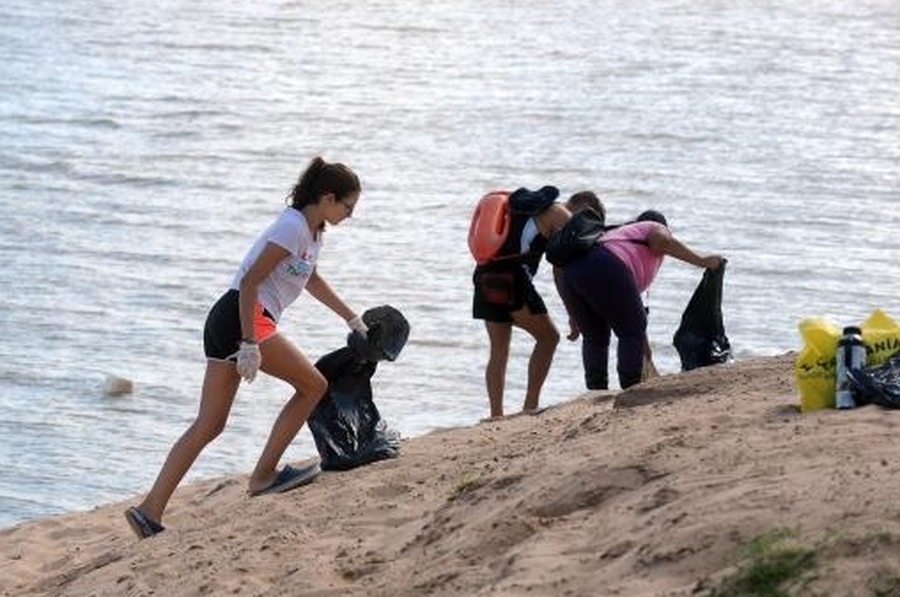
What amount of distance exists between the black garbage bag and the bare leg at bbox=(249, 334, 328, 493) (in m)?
2.63

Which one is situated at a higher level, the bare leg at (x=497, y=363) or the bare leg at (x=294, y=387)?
the bare leg at (x=294, y=387)

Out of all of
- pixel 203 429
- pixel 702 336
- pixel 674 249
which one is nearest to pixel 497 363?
pixel 702 336

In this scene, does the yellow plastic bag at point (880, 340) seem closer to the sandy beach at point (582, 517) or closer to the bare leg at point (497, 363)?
the sandy beach at point (582, 517)

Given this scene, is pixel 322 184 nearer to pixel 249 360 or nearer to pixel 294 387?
pixel 249 360

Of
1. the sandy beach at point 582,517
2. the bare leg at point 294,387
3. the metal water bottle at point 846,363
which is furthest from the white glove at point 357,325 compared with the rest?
the metal water bottle at point 846,363

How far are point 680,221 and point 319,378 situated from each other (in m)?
10.8

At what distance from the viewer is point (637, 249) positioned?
11.3 meters

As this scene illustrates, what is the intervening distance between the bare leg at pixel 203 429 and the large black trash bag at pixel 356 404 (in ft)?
1.85

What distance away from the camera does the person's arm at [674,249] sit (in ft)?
36.6

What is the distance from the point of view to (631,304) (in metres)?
11.3

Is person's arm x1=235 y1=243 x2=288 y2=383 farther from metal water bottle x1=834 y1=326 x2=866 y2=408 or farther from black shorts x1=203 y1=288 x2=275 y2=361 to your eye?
metal water bottle x1=834 y1=326 x2=866 y2=408

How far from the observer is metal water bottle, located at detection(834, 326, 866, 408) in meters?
8.52

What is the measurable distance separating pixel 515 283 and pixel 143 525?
291 centimetres

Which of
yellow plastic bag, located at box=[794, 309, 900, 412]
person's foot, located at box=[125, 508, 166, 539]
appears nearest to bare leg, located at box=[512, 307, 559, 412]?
person's foot, located at box=[125, 508, 166, 539]
